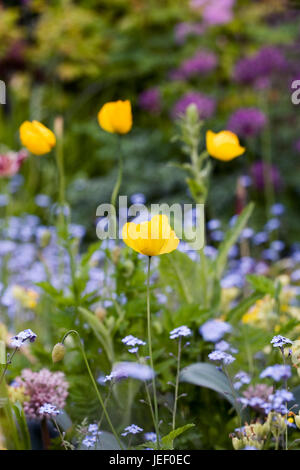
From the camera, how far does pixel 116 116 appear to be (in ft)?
3.29

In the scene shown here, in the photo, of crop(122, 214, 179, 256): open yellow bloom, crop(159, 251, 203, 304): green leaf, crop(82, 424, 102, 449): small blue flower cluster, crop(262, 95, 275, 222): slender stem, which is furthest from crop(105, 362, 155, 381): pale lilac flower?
crop(262, 95, 275, 222): slender stem

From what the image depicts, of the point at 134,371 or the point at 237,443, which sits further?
the point at 134,371

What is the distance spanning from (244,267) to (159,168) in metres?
1.39

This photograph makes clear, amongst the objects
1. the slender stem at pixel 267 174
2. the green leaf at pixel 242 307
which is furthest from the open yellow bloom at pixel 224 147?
the slender stem at pixel 267 174

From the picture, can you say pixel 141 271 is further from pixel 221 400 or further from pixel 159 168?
→ pixel 159 168

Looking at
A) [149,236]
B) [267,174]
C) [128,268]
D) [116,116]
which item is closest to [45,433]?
[128,268]

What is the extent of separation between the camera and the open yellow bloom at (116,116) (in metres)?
1.00

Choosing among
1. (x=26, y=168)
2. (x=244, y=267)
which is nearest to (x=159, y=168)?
(x=26, y=168)

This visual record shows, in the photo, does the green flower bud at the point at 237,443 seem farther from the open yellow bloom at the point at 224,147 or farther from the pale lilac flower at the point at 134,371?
the open yellow bloom at the point at 224,147

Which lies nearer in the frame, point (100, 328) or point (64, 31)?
point (100, 328)

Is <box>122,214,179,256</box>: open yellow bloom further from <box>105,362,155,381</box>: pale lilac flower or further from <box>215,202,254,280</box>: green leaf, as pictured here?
<box>215,202,254,280</box>: green leaf

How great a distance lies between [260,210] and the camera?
2648mm

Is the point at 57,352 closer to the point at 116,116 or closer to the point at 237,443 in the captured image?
the point at 237,443

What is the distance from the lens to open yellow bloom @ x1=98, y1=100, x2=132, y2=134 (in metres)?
1.00
